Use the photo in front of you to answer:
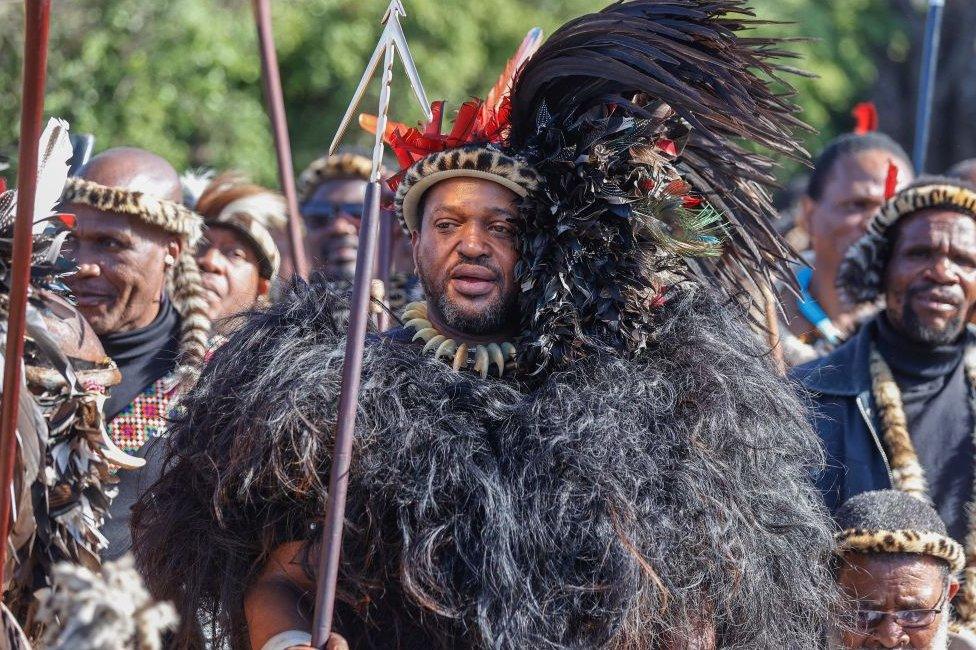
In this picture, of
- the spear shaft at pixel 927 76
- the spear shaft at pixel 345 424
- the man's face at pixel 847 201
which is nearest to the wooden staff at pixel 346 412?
the spear shaft at pixel 345 424

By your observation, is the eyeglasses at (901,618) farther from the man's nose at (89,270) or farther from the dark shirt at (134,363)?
the man's nose at (89,270)

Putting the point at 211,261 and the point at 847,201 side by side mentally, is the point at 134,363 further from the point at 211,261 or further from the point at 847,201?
the point at 847,201

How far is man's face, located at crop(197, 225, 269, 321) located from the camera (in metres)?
5.87

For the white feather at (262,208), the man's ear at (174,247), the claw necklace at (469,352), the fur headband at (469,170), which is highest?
the white feather at (262,208)

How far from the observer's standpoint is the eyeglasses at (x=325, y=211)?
716 cm

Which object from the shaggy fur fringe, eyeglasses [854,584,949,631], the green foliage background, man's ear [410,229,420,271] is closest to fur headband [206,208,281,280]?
the shaggy fur fringe

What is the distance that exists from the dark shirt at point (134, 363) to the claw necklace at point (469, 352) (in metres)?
1.25

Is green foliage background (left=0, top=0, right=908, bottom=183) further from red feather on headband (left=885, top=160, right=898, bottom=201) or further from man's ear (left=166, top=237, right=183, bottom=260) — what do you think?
man's ear (left=166, top=237, right=183, bottom=260)

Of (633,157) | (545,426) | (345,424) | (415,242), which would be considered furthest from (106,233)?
(345,424)

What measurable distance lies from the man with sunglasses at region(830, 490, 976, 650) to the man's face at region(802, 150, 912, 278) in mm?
2439

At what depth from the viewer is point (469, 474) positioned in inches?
132

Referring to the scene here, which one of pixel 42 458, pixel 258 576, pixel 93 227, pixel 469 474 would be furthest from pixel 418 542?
pixel 93 227

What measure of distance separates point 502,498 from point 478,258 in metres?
0.70

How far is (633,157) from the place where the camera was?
146 inches
